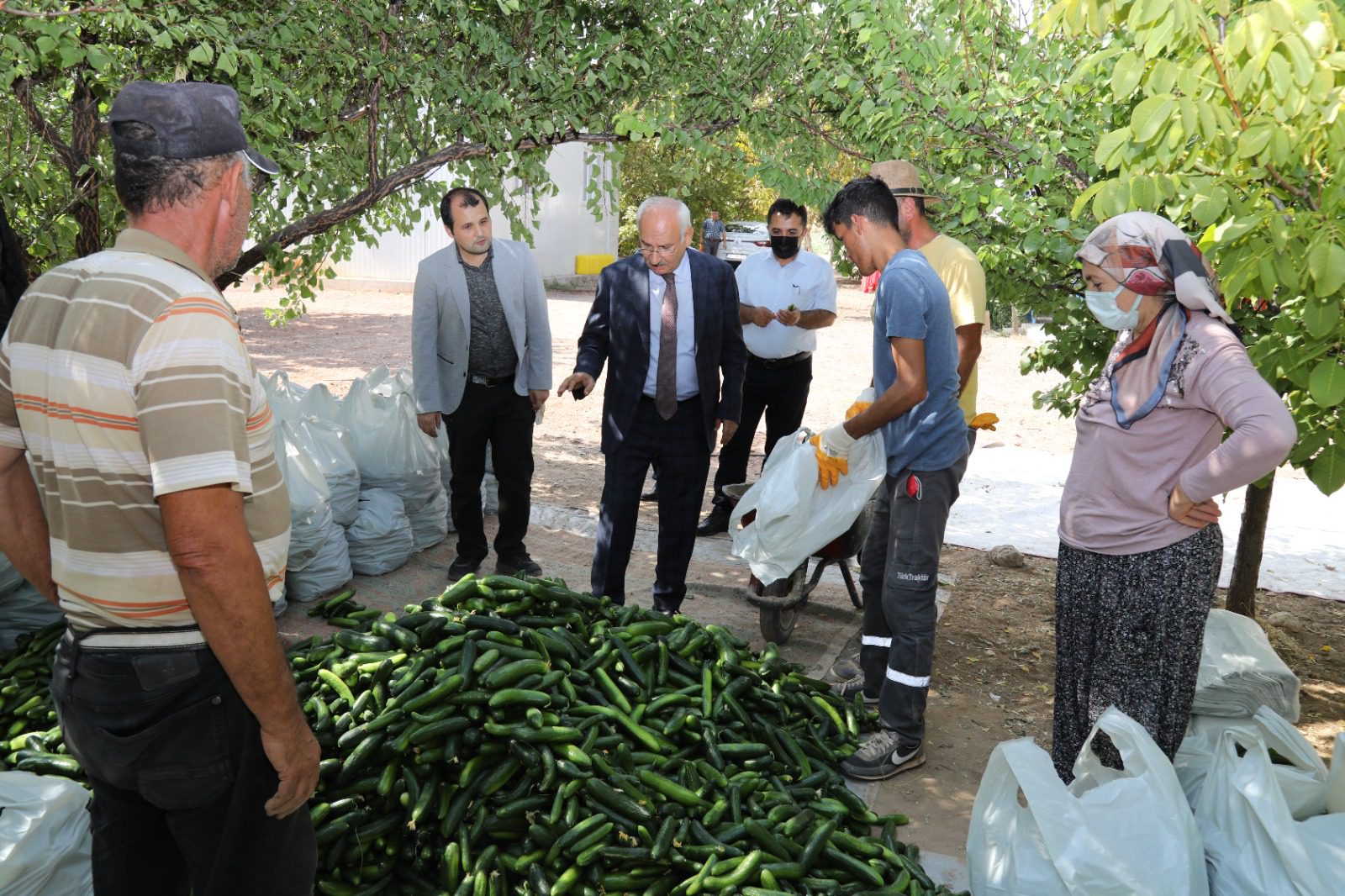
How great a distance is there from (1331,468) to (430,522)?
4870 mm

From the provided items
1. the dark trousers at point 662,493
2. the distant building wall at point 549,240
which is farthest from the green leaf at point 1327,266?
the distant building wall at point 549,240

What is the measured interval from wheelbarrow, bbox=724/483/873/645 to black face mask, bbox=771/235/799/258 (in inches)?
92.1

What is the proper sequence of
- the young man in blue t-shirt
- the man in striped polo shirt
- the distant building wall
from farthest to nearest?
the distant building wall → the young man in blue t-shirt → the man in striped polo shirt

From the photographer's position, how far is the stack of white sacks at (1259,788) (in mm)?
2658

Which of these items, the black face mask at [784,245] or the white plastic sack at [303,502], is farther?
the black face mask at [784,245]

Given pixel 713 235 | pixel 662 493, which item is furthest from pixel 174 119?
pixel 713 235

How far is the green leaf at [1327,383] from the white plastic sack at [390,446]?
4748mm

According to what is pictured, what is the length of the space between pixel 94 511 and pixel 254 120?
3.42m

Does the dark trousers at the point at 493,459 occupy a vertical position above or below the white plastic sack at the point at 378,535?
above

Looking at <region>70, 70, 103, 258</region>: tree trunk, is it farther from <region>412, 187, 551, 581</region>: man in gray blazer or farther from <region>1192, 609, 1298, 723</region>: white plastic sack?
<region>1192, 609, 1298, 723</region>: white plastic sack

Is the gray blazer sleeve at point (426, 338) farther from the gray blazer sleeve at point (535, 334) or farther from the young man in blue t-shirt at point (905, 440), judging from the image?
the young man in blue t-shirt at point (905, 440)

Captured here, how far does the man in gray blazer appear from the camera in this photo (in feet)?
18.8

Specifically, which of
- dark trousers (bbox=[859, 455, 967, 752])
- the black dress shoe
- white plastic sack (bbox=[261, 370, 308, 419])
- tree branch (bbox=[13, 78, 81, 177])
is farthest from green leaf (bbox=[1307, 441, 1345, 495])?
tree branch (bbox=[13, 78, 81, 177])

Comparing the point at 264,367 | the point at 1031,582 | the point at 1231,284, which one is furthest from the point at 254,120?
the point at 264,367
